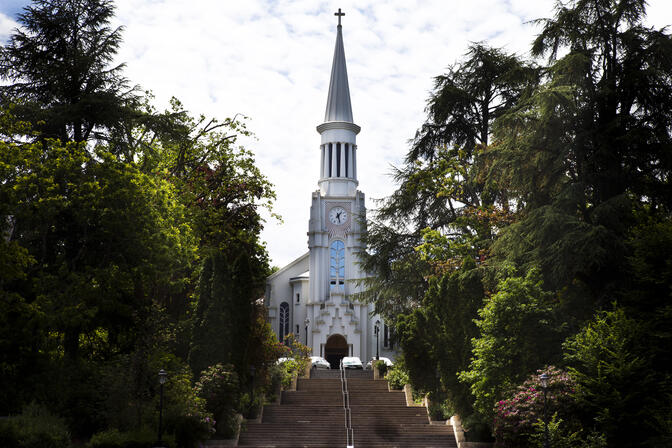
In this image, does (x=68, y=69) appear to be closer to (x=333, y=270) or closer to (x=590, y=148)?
(x=590, y=148)

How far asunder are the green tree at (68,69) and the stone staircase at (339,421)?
13.6 m

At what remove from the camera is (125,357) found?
24.1 metres

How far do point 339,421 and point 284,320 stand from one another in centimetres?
3418

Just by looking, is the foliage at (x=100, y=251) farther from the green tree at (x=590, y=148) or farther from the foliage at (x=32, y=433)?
the green tree at (x=590, y=148)

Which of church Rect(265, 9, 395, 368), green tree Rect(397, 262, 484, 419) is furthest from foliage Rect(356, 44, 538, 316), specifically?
church Rect(265, 9, 395, 368)

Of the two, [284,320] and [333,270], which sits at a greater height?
[333,270]

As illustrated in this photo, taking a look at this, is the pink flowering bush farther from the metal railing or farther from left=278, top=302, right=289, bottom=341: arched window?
left=278, top=302, right=289, bottom=341: arched window

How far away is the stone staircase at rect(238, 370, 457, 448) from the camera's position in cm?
2561

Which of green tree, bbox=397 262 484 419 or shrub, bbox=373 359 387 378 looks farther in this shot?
shrub, bbox=373 359 387 378

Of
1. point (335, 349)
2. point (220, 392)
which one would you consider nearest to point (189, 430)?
point (220, 392)

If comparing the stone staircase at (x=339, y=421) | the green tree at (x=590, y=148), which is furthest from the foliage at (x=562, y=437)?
the stone staircase at (x=339, y=421)

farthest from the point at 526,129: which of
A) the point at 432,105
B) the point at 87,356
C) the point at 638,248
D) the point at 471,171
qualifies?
the point at 87,356

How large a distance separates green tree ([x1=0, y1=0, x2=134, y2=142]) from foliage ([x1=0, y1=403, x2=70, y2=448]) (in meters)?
11.9

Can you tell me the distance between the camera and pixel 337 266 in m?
60.0
